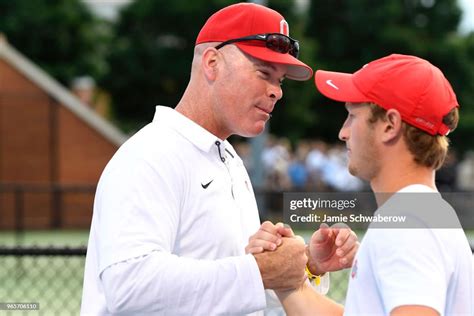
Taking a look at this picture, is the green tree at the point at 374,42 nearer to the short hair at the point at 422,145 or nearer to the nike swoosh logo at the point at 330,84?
the nike swoosh logo at the point at 330,84

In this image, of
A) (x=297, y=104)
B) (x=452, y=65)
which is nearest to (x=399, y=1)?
(x=452, y=65)

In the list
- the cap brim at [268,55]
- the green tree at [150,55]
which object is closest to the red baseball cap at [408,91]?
the cap brim at [268,55]

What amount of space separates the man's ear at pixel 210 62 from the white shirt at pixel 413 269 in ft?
3.31

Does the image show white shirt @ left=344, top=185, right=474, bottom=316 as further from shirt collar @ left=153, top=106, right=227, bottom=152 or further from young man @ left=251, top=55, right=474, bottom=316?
shirt collar @ left=153, top=106, right=227, bottom=152

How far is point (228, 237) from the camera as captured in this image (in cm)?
319

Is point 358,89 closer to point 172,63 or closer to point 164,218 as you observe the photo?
point 164,218

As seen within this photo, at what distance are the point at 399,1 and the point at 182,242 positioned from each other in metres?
46.4

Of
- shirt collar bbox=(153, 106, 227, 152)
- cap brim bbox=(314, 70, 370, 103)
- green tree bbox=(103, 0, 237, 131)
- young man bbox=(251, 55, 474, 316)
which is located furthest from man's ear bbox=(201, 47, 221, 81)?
green tree bbox=(103, 0, 237, 131)

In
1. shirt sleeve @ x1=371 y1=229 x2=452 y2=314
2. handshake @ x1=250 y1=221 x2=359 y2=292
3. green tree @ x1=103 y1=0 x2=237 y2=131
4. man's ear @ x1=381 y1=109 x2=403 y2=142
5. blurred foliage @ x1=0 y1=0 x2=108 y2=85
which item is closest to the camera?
shirt sleeve @ x1=371 y1=229 x2=452 y2=314

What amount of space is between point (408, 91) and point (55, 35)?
124 feet

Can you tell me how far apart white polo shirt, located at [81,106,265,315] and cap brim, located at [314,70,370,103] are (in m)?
0.49

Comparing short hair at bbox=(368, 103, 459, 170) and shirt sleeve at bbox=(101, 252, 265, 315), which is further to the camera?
shirt sleeve at bbox=(101, 252, 265, 315)

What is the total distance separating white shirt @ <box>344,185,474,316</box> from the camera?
243cm

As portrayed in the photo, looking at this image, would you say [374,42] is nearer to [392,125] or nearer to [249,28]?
[249,28]
